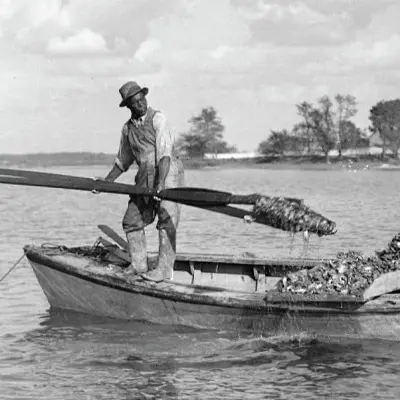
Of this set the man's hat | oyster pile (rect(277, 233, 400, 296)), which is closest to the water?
oyster pile (rect(277, 233, 400, 296))

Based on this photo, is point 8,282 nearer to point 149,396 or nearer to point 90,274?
point 90,274

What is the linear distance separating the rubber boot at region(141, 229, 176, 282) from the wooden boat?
4.6 inches

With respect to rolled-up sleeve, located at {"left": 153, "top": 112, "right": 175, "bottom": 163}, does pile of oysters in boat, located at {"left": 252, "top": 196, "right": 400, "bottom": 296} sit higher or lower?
lower

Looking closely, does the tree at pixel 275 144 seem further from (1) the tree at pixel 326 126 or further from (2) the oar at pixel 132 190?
(2) the oar at pixel 132 190

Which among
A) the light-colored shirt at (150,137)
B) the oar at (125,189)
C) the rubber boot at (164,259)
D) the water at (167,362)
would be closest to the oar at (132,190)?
the oar at (125,189)

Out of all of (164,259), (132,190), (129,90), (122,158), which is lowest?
(164,259)

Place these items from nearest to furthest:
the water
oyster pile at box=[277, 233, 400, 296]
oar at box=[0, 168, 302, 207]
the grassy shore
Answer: the water, oyster pile at box=[277, 233, 400, 296], oar at box=[0, 168, 302, 207], the grassy shore

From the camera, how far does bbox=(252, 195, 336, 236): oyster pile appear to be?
990 cm

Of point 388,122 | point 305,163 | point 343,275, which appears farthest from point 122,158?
point 305,163

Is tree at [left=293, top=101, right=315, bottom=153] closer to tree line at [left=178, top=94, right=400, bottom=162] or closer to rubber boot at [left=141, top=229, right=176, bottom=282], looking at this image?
tree line at [left=178, top=94, right=400, bottom=162]

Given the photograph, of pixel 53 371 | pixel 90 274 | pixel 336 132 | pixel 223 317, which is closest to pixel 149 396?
pixel 53 371

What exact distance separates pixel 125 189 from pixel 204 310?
168 centimetres

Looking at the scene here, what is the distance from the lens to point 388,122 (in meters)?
98.2

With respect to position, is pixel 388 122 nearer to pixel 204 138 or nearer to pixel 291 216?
pixel 204 138
